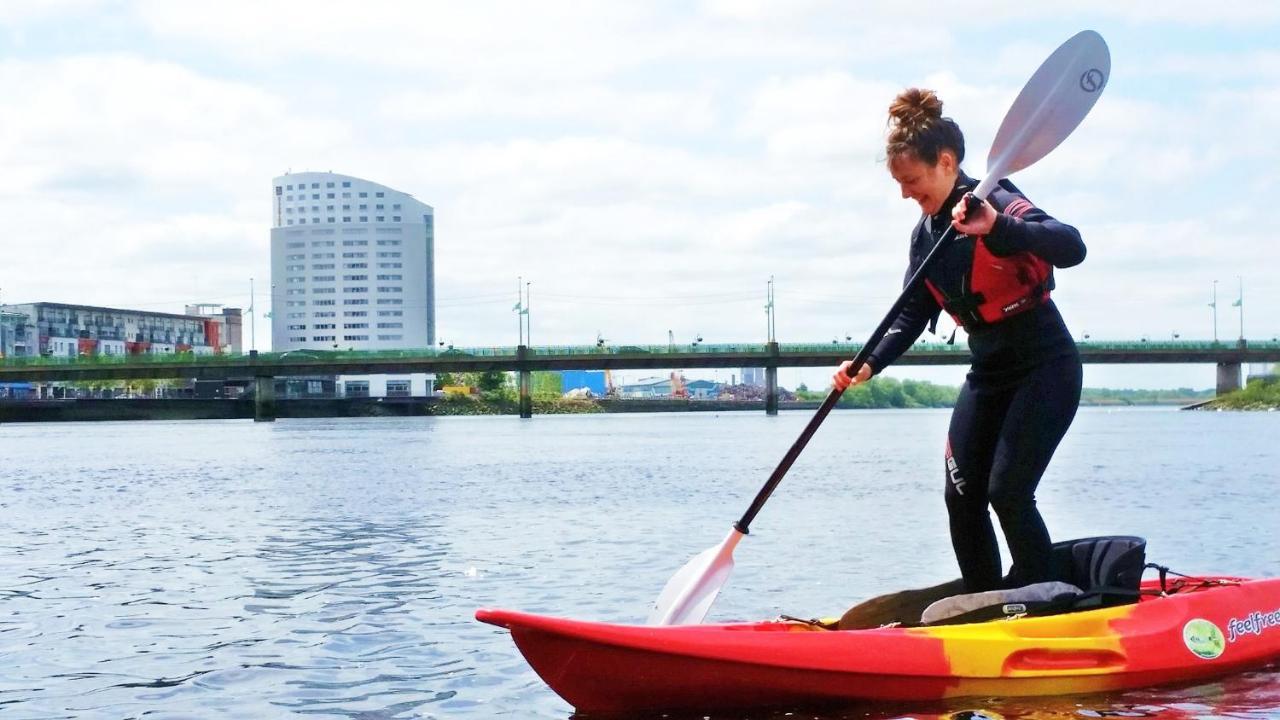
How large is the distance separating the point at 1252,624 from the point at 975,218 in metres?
3.35

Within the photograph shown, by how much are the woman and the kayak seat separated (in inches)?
4.4

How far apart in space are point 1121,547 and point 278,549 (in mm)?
11419

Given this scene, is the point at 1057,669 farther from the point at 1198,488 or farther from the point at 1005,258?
the point at 1198,488

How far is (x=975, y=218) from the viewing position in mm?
6039

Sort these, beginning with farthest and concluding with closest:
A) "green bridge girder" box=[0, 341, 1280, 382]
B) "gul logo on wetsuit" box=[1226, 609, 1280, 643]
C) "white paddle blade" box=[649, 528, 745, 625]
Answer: "green bridge girder" box=[0, 341, 1280, 382]
"gul logo on wetsuit" box=[1226, 609, 1280, 643]
"white paddle blade" box=[649, 528, 745, 625]

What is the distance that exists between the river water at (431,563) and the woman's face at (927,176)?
2510 mm

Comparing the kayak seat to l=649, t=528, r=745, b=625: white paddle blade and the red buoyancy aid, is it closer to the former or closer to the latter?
l=649, t=528, r=745, b=625: white paddle blade

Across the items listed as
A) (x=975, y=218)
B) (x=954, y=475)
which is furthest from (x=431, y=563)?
(x=975, y=218)

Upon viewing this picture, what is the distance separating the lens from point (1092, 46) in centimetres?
716

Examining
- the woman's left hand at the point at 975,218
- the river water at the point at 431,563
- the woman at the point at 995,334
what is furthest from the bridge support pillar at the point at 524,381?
the woman's left hand at the point at 975,218

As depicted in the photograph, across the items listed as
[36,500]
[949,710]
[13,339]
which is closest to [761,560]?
[949,710]

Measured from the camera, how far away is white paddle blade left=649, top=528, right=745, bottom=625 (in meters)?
7.26

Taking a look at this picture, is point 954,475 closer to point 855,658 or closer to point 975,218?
point 855,658

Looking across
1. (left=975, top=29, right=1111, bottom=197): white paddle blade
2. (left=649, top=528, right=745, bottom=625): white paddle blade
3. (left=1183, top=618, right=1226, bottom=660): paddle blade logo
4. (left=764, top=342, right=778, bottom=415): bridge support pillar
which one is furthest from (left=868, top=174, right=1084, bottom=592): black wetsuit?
(left=764, top=342, right=778, bottom=415): bridge support pillar
